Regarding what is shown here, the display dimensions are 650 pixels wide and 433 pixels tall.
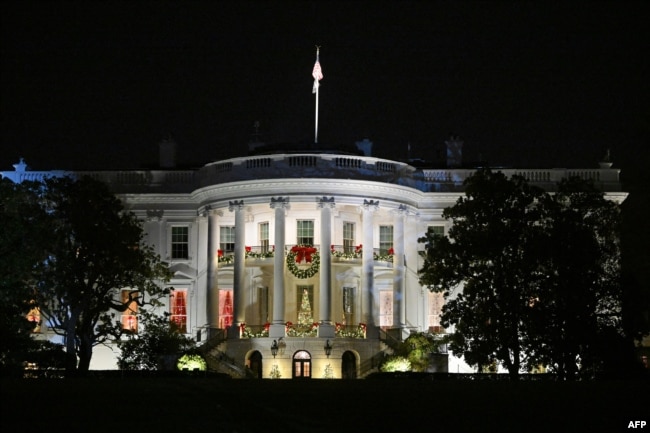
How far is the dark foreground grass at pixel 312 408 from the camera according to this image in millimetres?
30531

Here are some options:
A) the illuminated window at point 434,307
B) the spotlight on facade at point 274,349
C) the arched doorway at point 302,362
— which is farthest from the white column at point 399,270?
the spotlight on facade at point 274,349

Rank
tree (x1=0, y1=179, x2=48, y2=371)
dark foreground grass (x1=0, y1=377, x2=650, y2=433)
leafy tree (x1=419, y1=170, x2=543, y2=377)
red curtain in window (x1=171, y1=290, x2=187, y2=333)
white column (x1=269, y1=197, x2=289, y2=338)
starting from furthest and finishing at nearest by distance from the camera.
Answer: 1. red curtain in window (x1=171, y1=290, x2=187, y2=333)
2. white column (x1=269, y1=197, x2=289, y2=338)
3. leafy tree (x1=419, y1=170, x2=543, y2=377)
4. tree (x1=0, y1=179, x2=48, y2=371)
5. dark foreground grass (x1=0, y1=377, x2=650, y2=433)

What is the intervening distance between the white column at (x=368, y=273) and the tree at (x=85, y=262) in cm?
1068

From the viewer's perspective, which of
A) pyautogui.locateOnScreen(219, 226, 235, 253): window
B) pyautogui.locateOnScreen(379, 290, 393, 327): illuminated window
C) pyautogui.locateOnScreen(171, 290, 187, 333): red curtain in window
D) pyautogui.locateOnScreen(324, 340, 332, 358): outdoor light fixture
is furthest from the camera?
pyautogui.locateOnScreen(171, 290, 187, 333): red curtain in window

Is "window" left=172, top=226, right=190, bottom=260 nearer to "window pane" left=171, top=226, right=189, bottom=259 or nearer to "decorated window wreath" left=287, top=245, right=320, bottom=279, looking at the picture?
"window pane" left=171, top=226, right=189, bottom=259

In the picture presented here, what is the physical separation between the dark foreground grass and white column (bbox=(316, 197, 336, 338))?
71.1ft

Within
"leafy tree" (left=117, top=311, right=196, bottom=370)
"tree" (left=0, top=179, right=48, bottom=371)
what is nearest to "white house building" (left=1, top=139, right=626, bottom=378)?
"leafy tree" (left=117, top=311, right=196, bottom=370)

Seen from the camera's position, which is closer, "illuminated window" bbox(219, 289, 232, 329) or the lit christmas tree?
the lit christmas tree

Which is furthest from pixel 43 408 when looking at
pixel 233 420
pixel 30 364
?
pixel 30 364

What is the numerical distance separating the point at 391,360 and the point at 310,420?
29620mm

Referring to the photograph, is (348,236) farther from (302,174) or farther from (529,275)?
(529,275)

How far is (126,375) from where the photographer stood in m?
54.5

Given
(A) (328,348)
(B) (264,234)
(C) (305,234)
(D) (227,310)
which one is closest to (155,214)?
(B) (264,234)

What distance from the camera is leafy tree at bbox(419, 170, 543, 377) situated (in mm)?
55062
